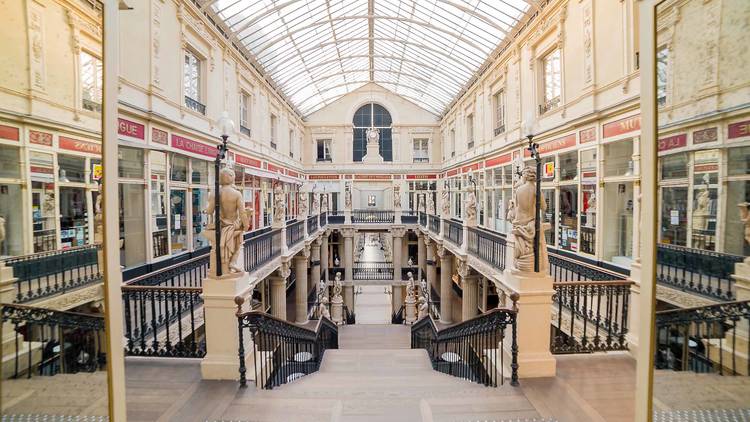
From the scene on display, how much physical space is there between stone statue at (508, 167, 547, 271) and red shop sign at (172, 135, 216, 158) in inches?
329

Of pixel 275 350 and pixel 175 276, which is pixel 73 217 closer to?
Answer: pixel 275 350

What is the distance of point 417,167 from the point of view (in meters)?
25.0

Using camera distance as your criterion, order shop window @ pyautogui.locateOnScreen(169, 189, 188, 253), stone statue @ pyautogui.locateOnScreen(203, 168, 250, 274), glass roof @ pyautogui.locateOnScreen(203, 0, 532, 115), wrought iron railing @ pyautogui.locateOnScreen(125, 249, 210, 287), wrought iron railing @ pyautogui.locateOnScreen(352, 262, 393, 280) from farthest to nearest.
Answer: wrought iron railing @ pyautogui.locateOnScreen(352, 262, 393, 280) < glass roof @ pyautogui.locateOnScreen(203, 0, 532, 115) < shop window @ pyautogui.locateOnScreen(169, 189, 188, 253) < wrought iron railing @ pyautogui.locateOnScreen(125, 249, 210, 287) < stone statue @ pyautogui.locateOnScreen(203, 168, 250, 274)

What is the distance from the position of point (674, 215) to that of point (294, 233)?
12211mm

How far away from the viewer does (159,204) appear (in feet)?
26.0

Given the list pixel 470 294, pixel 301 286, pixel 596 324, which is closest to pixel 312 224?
pixel 301 286

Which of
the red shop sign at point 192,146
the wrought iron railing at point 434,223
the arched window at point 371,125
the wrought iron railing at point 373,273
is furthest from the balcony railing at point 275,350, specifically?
the arched window at point 371,125

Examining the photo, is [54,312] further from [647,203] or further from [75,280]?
[647,203]

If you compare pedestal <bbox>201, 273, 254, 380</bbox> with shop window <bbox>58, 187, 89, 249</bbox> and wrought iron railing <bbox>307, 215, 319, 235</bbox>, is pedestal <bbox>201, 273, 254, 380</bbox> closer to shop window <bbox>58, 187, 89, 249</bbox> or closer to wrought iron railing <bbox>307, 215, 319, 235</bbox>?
shop window <bbox>58, 187, 89, 249</bbox>

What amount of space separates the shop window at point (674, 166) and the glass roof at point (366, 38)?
1095cm

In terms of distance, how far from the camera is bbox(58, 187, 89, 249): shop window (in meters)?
1.41

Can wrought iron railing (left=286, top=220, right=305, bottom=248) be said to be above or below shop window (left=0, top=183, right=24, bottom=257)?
below

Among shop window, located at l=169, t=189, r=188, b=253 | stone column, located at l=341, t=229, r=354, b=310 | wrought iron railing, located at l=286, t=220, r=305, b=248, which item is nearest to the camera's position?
shop window, located at l=169, t=189, r=188, b=253

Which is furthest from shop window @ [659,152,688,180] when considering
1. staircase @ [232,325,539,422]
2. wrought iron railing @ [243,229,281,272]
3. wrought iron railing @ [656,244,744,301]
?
wrought iron railing @ [243,229,281,272]
